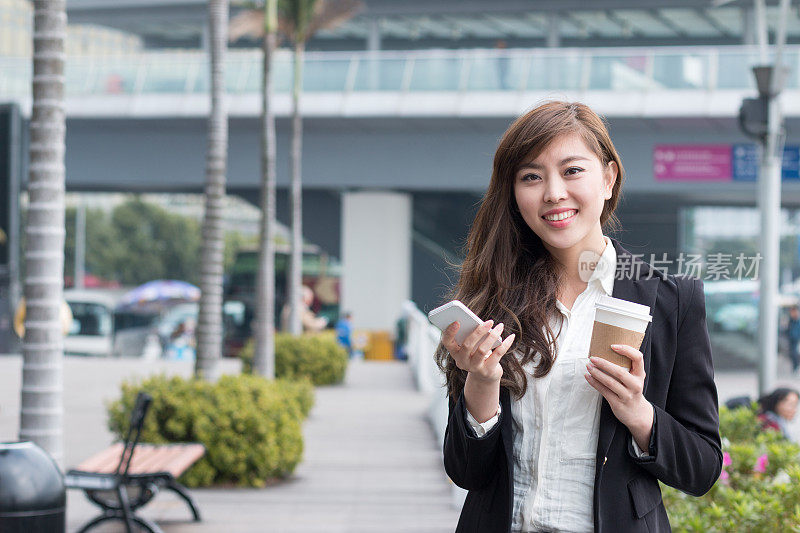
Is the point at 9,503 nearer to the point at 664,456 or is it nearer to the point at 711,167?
the point at 664,456

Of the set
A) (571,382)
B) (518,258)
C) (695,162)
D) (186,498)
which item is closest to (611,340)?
(571,382)

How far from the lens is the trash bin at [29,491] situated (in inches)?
165

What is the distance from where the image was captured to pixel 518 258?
7.77 feet

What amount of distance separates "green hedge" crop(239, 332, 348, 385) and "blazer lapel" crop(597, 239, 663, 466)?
16216mm

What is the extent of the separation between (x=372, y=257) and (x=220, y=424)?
21.4 m

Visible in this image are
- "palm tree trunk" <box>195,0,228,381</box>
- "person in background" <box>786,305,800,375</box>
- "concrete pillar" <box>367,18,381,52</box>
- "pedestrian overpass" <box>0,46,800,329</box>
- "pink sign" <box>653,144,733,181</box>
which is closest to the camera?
"palm tree trunk" <box>195,0,228,381</box>

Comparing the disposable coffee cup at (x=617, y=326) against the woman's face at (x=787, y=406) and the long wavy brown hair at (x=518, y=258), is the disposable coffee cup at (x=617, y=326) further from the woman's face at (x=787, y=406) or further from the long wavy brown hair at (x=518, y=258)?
the woman's face at (x=787, y=406)

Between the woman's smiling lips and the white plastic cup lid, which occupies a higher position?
the woman's smiling lips

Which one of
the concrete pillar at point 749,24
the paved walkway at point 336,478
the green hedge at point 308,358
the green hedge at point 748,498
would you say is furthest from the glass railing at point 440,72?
the green hedge at point 748,498

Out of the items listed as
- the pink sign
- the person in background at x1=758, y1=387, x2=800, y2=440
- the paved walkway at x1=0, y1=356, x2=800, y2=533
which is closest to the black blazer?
the paved walkway at x1=0, y1=356, x2=800, y2=533

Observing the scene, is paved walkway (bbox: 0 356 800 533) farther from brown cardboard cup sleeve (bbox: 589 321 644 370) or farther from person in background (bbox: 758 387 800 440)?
brown cardboard cup sleeve (bbox: 589 321 644 370)

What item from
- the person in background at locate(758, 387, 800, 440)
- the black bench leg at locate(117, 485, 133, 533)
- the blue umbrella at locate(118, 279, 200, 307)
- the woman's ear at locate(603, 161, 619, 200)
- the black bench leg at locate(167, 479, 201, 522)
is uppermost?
the woman's ear at locate(603, 161, 619, 200)

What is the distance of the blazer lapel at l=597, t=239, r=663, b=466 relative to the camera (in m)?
2.08

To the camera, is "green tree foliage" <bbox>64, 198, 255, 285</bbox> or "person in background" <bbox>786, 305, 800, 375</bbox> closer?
"person in background" <bbox>786, 305, 800, 375</bbox>
